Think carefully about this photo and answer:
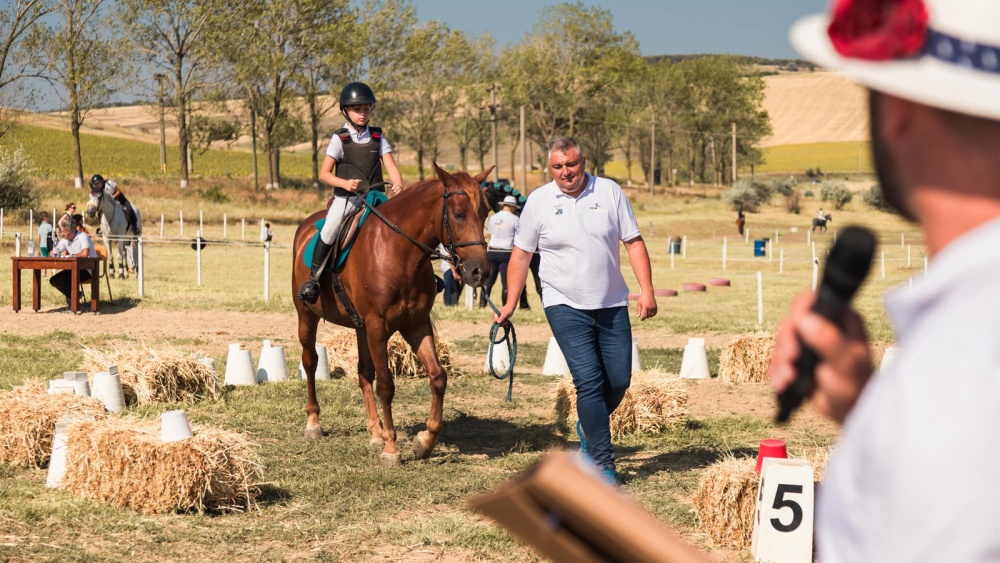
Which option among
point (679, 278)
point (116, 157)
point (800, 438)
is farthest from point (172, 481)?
point (116, 157)

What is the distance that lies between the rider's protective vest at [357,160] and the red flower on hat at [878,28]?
27.4 ft

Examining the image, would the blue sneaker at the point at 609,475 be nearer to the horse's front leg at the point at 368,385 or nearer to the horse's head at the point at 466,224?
the horse's head at the point at 466,224

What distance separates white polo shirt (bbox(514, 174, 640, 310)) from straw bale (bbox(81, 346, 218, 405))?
15.5ft

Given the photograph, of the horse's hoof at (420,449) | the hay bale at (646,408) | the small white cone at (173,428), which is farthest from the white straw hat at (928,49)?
the hay bale at (646,408)

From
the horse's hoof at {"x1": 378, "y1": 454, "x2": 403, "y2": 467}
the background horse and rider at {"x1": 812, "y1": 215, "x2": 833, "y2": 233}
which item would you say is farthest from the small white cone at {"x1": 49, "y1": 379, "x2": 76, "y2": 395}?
the background horse and rider at {"x1": 812, "y1": 215, "x2": 833, "y2": 233}

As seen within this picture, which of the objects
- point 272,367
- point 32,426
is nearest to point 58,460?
point 32,426

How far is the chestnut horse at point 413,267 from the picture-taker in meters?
8.45

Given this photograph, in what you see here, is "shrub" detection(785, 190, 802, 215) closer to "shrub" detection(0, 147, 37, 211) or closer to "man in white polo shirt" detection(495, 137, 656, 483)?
"shrub" detection(0, 147, 37, 211)

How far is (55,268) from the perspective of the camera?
60.2 feet

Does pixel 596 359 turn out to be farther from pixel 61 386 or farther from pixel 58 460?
pixel 61 386

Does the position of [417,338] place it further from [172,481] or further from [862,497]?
[862,497]

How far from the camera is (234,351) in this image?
12094mm

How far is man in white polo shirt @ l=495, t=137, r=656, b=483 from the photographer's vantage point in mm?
7250

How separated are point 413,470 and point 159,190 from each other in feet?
152
